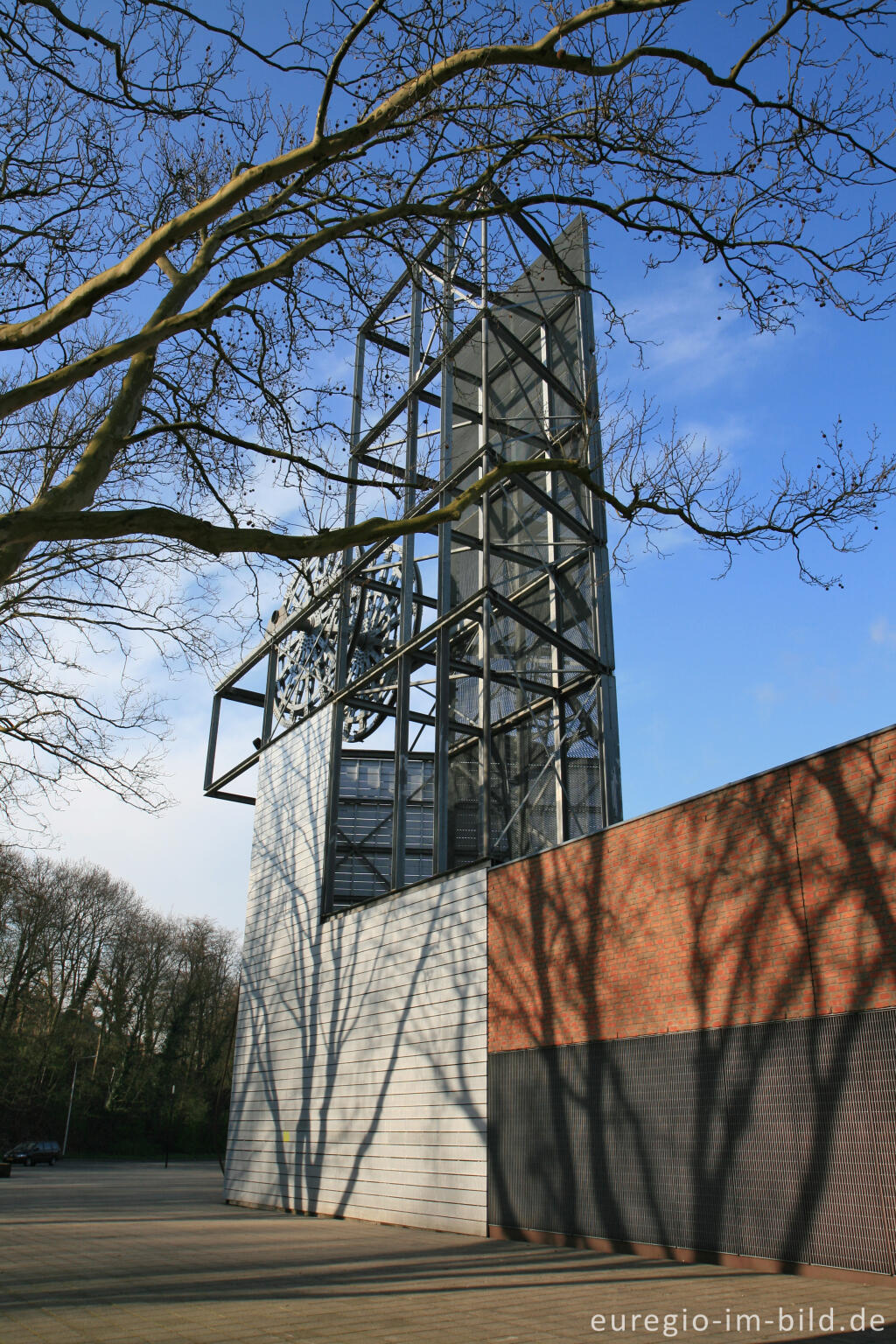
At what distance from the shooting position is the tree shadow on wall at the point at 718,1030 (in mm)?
7184

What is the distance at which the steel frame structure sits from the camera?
47.8 feet

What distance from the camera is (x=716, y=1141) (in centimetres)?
810

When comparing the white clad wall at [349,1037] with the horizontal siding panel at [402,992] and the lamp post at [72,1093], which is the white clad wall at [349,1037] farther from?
the lamp post at [72,1093]

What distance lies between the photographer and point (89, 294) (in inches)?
201

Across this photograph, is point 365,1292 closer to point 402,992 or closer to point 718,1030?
point 718,1030

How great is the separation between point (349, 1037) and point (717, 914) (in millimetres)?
7490

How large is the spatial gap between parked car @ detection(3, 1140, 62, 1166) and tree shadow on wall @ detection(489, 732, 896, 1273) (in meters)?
32.0

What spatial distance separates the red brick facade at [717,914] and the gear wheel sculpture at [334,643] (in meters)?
7.49

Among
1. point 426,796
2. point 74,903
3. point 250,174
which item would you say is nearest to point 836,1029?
point 250,174

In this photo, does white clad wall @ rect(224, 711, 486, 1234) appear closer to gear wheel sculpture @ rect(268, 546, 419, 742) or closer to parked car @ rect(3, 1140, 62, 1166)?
gear wheel sculpture @ rect(268, 546, 419, 742)

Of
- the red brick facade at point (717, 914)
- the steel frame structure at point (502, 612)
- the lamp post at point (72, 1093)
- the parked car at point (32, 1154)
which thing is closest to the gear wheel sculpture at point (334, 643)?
the steel frame structure at point (502, 612)

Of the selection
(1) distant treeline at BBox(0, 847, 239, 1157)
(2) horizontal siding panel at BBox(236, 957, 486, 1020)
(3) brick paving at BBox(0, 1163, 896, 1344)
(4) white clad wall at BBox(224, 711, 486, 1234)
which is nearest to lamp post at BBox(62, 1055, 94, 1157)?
(1) distant treeline at BBox(0, 847, 239, 1157)

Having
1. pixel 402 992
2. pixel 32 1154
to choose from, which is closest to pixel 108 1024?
pixel 32 1154

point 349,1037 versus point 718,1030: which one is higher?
point 718,1030
